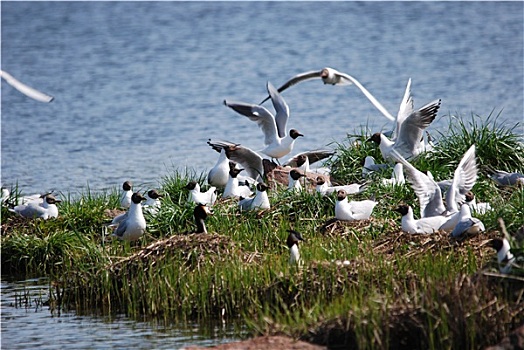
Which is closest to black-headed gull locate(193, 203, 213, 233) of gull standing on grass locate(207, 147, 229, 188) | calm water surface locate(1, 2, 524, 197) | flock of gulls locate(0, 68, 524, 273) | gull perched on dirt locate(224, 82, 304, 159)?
flock of gulls locate(0, 68, 524, 273)

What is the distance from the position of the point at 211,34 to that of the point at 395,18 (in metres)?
8.48

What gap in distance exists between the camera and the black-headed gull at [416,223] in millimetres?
10508

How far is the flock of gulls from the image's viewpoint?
10.5 metres

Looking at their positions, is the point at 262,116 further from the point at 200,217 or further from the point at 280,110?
the point at 200,217

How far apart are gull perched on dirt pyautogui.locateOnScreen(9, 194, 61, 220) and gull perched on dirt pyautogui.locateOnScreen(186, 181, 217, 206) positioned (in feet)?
5.58

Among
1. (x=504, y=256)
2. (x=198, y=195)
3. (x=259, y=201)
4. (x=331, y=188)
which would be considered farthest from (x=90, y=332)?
(x=331, y=188)

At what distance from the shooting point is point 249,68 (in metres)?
36.4

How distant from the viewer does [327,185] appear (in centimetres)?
1308

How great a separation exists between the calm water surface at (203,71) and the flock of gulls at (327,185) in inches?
127

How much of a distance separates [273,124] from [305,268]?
6.50 metres

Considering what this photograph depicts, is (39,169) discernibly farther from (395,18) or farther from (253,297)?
(395,18)

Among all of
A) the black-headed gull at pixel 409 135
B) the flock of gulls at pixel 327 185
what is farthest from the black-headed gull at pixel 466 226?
the black-headed gull at pixel 409 135

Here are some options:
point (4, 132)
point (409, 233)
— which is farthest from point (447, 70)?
point (409, 233)

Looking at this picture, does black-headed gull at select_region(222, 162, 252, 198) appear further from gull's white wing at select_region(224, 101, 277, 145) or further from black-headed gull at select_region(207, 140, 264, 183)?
gull's white wing at select_region(224, 101, 277, 145)
